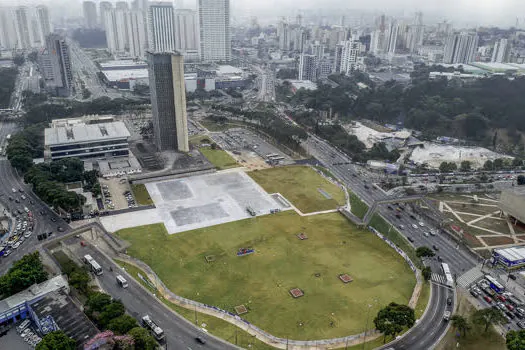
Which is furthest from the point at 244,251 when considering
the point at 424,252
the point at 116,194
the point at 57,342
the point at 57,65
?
the point at 57,65

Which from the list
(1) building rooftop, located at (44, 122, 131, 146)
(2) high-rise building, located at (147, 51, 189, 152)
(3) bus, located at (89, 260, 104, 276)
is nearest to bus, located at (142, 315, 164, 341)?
(3) bus, located at (89, 260, 104, 276)

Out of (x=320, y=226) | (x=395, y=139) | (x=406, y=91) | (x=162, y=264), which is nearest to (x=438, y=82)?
(x=406, y=91)

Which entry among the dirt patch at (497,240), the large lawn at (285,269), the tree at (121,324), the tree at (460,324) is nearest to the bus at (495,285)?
the large lawn at (285,269)

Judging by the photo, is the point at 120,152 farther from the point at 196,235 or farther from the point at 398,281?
the point at 398,281

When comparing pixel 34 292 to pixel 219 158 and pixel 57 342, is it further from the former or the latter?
pixel 219 158

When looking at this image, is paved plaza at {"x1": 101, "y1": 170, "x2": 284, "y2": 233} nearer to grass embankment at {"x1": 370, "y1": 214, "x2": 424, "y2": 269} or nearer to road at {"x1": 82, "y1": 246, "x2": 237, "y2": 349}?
road at {"x1": 82, "y1": 246, "x2": 237, "y2": 349}
